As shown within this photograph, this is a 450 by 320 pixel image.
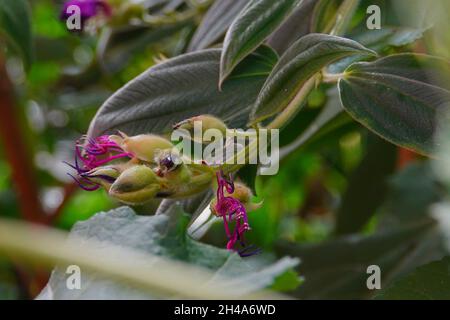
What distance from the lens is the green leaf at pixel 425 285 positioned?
1.62 feet

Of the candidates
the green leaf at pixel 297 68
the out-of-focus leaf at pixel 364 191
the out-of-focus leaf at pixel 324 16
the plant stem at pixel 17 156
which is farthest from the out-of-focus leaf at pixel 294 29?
the plant stem at pixel 17 156

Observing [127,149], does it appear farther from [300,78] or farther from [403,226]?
[403,226]

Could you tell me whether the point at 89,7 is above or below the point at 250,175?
above

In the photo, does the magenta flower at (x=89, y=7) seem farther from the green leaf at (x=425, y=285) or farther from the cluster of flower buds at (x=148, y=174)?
the green leaf at (x=425, y=285)

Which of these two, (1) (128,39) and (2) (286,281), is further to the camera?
(1) (128,39)

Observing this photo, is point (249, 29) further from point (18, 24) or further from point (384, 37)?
point (18, 24)

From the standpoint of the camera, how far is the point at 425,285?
1.63 ft

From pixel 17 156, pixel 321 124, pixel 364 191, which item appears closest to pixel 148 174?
pixel 321 124

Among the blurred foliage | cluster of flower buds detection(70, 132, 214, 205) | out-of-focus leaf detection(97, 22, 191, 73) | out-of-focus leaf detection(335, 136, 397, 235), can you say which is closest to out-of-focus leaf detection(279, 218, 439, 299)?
the blurred foliage

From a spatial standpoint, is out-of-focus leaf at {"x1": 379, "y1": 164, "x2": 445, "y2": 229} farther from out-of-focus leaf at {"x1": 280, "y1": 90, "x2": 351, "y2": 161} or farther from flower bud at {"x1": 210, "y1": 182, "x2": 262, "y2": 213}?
flower bud at {"x1": 210, "y1": 182, "x2": 262, "y2": 213}

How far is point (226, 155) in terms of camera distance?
0.47 meters

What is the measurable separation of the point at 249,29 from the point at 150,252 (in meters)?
0.15
